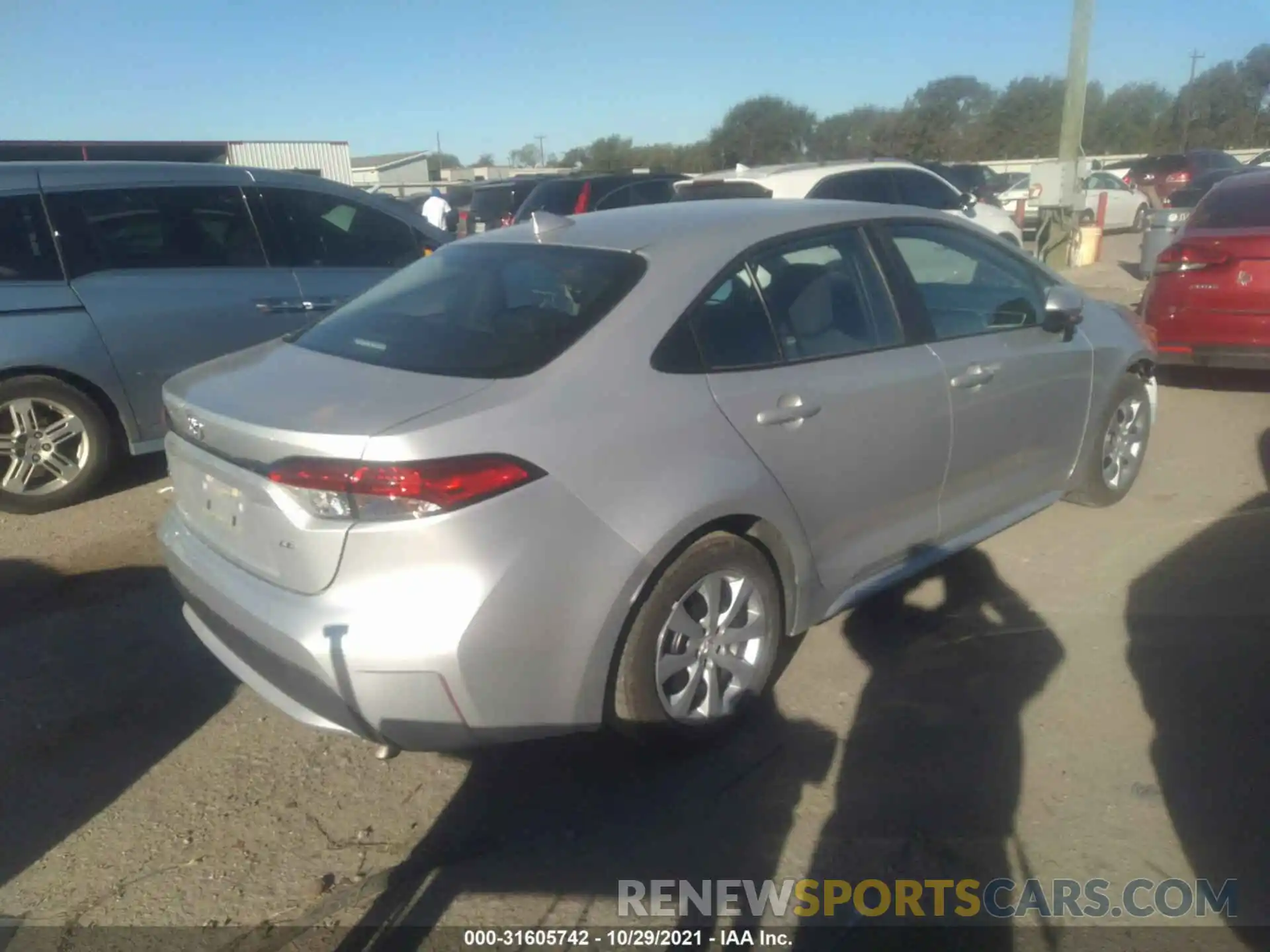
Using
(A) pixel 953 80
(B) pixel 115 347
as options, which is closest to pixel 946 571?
(B) pixel 115 347

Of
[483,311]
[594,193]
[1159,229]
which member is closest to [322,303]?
[483,311]

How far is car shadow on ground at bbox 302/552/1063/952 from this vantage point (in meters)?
2.68

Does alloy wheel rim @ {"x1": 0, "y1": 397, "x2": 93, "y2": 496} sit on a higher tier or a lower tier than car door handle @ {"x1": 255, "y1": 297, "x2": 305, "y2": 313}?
lower

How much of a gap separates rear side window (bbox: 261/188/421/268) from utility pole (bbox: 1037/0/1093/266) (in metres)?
9.76

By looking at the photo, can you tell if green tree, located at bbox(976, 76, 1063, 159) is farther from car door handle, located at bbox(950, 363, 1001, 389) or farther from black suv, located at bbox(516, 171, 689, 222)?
car door handle, located at bbox(950, 363, 1001, 389)

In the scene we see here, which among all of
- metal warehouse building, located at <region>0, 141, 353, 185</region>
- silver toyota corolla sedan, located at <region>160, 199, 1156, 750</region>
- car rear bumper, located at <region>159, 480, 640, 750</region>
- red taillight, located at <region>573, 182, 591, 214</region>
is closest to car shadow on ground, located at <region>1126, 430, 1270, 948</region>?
silver toyota corolla sedan, located at <region>160, 199, 1156, 750</region>

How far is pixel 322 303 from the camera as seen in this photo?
6199mm

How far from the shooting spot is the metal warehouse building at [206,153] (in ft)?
64.4

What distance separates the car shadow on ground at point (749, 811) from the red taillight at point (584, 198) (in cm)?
1132

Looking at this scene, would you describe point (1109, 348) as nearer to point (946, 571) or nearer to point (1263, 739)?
point (946, 571)

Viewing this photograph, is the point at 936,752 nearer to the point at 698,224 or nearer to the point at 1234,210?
the point at 698,224

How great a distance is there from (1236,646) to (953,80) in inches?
2377

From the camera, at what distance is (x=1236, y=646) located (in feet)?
12.4

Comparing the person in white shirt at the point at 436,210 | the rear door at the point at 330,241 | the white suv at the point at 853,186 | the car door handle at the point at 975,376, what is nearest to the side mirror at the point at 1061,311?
the car door handle at the point at 975,376
